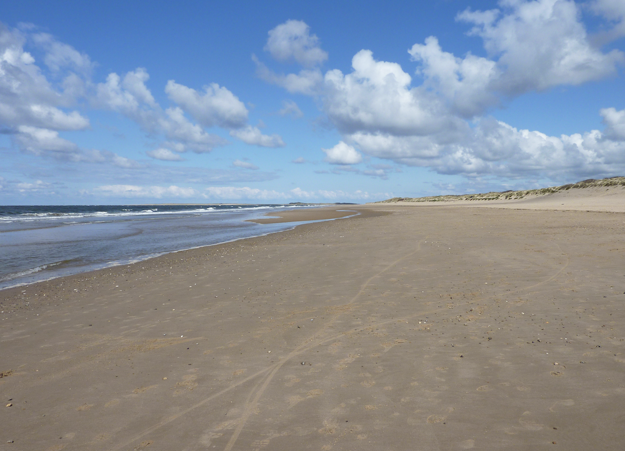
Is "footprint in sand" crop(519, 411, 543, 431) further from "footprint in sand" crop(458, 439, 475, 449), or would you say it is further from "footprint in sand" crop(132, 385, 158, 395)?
"footprint in sand" crop(132, 385, 158, 395)

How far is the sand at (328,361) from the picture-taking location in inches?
155

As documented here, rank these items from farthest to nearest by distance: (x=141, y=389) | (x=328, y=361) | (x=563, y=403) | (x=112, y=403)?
(x=328, y=361), (x=141, y=389), (x=112, y=403), (x=563, y=403)

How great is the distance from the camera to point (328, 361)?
5574mm

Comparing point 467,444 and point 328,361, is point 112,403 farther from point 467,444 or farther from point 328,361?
point 467,444

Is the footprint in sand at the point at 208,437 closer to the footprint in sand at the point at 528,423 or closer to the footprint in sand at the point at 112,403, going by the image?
the footprint in sand at the point at 112,403

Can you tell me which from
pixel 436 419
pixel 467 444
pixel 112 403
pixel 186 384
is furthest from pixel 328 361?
pixel 112 403

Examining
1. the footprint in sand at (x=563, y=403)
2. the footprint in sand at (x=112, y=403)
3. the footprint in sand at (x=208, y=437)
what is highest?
the footprint in sand at (x=563, y=403)

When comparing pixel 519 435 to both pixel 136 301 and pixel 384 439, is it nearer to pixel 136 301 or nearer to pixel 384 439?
pixel 384 439

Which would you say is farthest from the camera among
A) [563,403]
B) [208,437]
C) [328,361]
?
[328,361]

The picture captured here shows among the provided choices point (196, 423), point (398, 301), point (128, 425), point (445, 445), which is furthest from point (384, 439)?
point (398, 301)

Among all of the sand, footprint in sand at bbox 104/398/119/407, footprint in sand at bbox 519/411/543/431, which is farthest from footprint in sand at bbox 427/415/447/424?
footprint in sand at bbox 104/398/119/407

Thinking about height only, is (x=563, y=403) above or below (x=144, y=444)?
above

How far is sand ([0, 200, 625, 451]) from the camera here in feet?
12.9

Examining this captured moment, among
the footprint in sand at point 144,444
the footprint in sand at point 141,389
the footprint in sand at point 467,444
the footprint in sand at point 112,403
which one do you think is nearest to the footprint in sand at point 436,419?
the footprint in sand at point 467,444
